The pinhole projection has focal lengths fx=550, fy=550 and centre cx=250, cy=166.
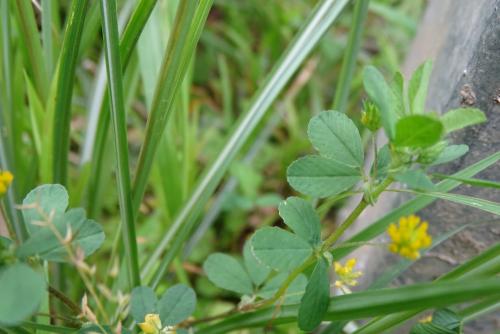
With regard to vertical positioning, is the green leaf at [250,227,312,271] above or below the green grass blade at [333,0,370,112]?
below

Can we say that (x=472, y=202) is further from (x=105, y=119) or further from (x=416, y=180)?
(x=105, y=119)

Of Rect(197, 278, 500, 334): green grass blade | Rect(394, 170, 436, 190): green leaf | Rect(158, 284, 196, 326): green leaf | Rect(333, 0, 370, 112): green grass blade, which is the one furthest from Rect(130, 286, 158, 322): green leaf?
Rect(333, 0, 370, 112): green grass blade

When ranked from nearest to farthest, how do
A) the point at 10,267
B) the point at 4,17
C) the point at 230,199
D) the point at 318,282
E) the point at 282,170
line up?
1. the point at 10,267
2. the point at 318,282
3. the point at 4,17
4. the point at 230,199
5. the point at 282,170

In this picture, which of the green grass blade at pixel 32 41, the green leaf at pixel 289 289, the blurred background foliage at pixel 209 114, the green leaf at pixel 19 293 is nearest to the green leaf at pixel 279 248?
the green leaf at pixel 289 289

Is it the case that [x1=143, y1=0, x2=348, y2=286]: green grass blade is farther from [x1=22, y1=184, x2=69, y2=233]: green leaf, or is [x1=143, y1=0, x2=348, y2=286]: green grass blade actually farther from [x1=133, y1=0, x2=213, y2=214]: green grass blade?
[x1=22, y1=184, x2=69, y2=233]: green leaf

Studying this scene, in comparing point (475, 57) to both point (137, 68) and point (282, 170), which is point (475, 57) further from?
point (282, 170)

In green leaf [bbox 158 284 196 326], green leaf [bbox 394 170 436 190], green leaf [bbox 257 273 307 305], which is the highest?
green leaf [bbox 394 170 436 190]

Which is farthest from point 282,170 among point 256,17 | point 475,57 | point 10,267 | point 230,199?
point 10,267
